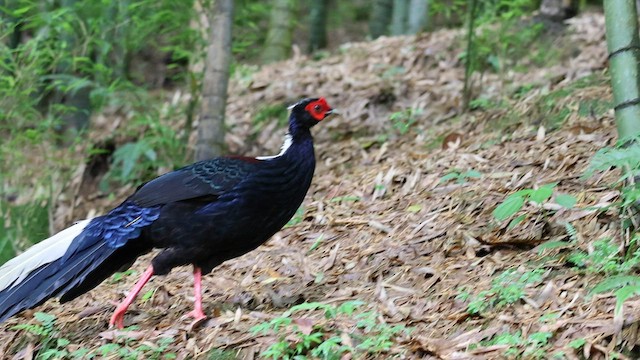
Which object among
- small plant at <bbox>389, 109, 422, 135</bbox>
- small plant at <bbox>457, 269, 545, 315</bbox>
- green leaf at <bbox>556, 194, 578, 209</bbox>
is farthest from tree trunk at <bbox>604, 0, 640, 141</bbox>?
small plant at <bbox>389, 109, 422, 135</bbox>

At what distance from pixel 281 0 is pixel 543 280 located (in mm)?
6889

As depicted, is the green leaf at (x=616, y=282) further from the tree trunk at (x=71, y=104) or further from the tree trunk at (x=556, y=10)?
the tree trunk at (x=71, y=104)

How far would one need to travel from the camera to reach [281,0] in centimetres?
1007

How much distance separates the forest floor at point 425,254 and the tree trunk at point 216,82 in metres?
0.89

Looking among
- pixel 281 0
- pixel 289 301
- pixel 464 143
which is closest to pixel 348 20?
pixel 281 0

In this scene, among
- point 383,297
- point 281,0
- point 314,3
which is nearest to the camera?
point 383,297

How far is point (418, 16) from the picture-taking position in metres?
9.97

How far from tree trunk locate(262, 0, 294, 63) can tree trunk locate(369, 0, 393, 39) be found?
5.45ft

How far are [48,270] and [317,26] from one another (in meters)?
8.36

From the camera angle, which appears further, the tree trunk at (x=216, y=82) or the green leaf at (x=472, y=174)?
the tree trunk at (x=216, y=82)

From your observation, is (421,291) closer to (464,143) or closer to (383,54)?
(464,143)

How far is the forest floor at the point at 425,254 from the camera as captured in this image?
11.8ft

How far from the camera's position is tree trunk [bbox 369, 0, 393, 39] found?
11695 mm

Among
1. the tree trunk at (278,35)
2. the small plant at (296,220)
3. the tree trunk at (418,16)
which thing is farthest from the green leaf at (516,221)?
the tree trunk at (278,35)
